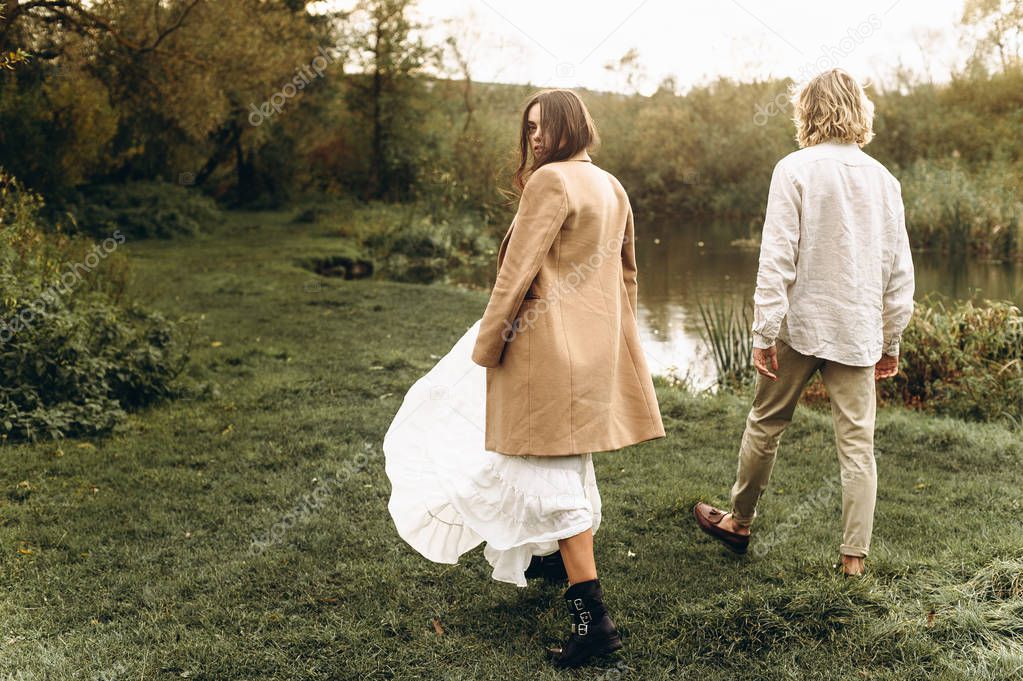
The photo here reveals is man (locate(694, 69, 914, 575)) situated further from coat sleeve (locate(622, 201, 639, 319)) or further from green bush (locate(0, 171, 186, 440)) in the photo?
green bush (locate(0, 171, 186, 440))

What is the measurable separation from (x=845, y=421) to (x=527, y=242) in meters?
1.52

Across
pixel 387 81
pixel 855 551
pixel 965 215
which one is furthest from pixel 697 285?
pixel 387 81

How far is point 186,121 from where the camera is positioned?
49.8ft

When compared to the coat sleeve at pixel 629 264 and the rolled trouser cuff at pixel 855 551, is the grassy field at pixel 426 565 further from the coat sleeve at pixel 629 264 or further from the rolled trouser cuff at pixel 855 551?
the coat sleeve at pixel 629 264

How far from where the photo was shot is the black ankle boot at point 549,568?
11.8ft

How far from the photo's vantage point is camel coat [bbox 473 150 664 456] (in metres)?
2.93

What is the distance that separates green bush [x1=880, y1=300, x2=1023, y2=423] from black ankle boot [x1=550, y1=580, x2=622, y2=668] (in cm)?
477

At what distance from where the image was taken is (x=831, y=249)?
11.1ft

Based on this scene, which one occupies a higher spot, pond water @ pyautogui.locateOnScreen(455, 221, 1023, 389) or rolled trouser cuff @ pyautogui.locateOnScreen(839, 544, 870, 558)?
rolled trouser cuff @ pyautogui.locateOnScreen(839, 544, 870, 558)

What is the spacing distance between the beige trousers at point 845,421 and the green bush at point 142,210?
17.4m

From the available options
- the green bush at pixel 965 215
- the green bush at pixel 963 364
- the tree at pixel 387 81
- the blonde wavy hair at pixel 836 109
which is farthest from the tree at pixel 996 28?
the blonde wavy hair at pixel 836 109

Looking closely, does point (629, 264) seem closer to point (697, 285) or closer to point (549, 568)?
point (549, 568)
